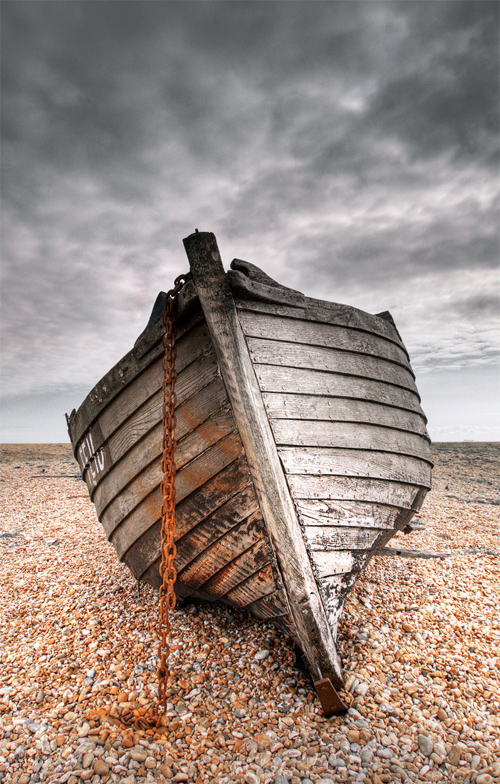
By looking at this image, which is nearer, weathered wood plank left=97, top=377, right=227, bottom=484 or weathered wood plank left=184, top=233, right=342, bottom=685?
weathered wood plank left=184, top=233, right=342, bottom=685

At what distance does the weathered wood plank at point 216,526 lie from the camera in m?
2.68

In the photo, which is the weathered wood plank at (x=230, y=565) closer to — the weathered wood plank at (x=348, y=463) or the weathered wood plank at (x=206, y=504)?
the weathered wood plank at (x=206, y=504)

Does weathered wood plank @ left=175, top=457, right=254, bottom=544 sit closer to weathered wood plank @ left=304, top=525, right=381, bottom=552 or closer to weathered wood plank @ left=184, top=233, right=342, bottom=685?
weathered wood plank @ left=184, top=233, right=342, bottom=685

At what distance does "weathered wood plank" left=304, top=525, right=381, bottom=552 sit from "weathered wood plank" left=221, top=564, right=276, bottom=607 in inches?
14.0

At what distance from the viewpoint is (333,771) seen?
6.58 feet

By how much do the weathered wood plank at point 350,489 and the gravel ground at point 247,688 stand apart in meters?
1.09

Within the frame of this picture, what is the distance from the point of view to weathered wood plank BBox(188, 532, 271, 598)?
2660 millimetres

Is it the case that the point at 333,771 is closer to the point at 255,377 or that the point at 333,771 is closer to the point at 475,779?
the point at 475,779

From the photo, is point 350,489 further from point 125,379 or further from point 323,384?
point 125,379

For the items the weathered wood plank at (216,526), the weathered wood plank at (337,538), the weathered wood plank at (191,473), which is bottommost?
the weathered wood plank at (337,538)

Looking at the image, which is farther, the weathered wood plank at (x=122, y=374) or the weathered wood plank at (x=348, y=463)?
the weathered wood plank at (x=122, y=374)

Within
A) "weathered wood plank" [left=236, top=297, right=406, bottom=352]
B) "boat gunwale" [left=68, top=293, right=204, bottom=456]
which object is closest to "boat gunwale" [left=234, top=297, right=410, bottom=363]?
"weathered wood plank" [left=236, top=297, right=406, bottom=352]

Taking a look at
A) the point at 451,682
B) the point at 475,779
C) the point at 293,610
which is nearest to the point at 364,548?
the point at 293,610

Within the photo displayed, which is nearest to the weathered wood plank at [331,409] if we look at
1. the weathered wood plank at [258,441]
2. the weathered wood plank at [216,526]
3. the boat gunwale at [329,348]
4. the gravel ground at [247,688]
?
the weathered wood plank at [258,441]
